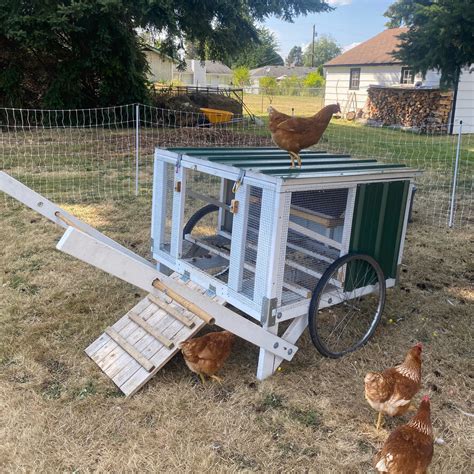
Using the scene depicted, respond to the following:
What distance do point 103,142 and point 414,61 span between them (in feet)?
24.8

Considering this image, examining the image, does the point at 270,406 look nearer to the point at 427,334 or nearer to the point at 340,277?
the point at 340,277

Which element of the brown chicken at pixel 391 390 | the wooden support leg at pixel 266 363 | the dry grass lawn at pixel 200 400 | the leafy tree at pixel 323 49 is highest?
the leafy tree at pixel 323 49

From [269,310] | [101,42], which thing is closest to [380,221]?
[269,310]

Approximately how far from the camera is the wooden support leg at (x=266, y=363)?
2.89m

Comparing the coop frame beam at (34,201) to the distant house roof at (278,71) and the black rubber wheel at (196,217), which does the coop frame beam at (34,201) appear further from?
the distant house roof at (278,71)

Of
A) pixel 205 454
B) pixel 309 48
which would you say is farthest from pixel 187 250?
pixel 309 48

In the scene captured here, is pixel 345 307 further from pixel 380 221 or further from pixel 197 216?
pixel 197 216

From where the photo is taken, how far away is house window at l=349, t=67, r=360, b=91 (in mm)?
21641

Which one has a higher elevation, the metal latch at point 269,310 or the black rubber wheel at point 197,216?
the black rubber wheel at point 197,216

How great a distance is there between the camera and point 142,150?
1071 cm

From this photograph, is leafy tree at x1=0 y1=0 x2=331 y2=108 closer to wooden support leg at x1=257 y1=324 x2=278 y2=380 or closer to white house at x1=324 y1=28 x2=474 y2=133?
white house at x1=324 y1=28 x2=474 y2=133

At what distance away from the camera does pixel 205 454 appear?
91.7 inches

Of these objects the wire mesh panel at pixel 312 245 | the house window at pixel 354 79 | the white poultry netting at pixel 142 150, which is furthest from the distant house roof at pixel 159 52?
the wire mesh panel at pixel 312 245

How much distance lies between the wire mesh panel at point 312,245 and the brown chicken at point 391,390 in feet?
2.45
